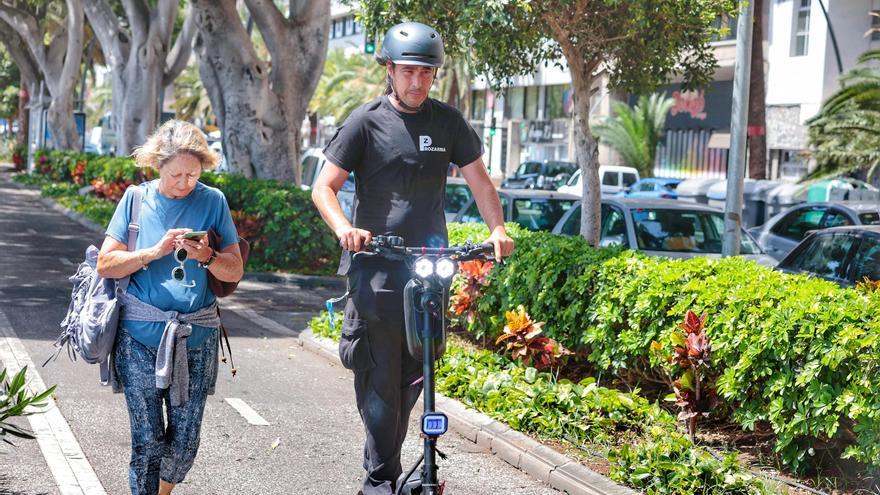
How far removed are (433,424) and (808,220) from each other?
46.4ft

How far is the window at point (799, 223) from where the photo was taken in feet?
57.4

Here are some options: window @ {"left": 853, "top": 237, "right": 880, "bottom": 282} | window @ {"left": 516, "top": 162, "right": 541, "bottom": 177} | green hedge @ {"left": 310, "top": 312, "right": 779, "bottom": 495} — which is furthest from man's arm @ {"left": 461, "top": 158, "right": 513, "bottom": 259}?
window @ {"left": 516, "top": 162, "right": 541, "bottom": 177}

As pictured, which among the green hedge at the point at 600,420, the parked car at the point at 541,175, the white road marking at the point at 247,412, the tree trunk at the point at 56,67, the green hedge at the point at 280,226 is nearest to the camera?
the green hedge at the point at 600,420

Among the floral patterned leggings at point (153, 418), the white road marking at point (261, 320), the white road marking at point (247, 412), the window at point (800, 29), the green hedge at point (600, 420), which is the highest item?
the window at point (800, 29)

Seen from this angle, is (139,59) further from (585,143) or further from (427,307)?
(427,307)

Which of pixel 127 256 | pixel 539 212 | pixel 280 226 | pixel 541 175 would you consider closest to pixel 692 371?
pixel 127 256

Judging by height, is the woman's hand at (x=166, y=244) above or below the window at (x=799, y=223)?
above

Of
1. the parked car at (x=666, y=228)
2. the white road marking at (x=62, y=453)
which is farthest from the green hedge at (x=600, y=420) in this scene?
the parked car at (x=666, y=228)

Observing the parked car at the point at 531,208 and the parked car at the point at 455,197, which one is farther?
the parked car at the point at 455,197

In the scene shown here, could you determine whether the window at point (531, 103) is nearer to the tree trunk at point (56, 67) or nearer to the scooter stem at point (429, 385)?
the tree trunk at point (56, 67)

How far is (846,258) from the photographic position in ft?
34.7

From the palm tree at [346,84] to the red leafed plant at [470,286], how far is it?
4958cm

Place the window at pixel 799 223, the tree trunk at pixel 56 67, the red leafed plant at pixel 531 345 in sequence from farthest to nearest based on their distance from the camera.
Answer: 1. the tree trunk at pixel 56 67
2. the window at pixel 799 223
3. the red leafed plant at pixel 531 345

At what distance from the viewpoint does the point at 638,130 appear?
42938 millimetres
